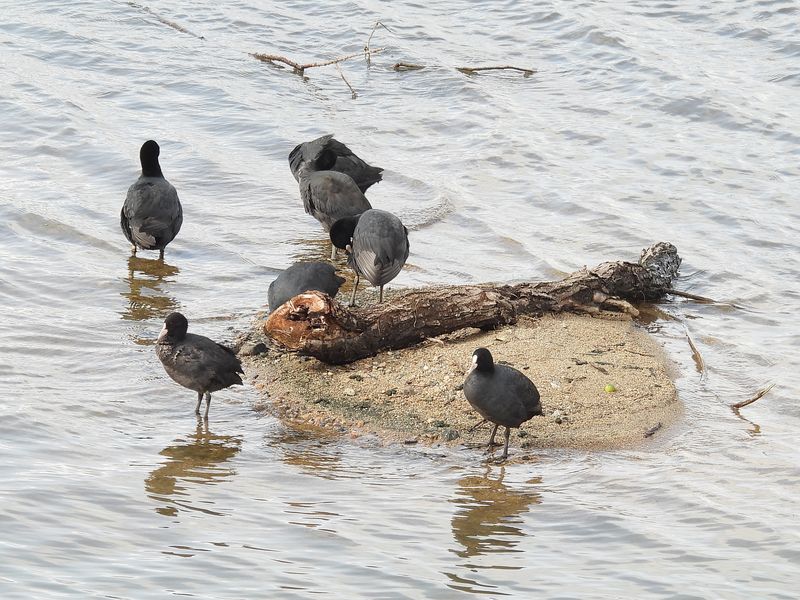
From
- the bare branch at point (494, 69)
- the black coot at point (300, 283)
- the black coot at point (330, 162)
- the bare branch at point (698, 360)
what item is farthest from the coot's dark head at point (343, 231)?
the bare branch at point (494, 69)

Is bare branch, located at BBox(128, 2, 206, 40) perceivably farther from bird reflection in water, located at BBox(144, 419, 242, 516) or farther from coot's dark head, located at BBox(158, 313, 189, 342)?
bird reflection in water, located at BBox(144, 419, 242, 516)

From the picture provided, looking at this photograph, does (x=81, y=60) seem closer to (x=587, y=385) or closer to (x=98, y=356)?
(x=98, y=356)

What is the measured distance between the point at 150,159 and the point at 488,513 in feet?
21.1

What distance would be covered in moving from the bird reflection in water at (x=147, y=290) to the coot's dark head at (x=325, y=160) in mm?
1883

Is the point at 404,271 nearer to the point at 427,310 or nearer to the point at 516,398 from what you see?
the point at 427,310

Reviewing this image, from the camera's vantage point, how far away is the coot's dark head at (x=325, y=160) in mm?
11633

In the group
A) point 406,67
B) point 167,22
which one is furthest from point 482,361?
point 167,22

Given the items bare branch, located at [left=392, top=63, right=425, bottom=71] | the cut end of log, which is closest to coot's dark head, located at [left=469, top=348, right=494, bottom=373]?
the cut end of log

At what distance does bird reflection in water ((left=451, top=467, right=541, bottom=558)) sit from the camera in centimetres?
567

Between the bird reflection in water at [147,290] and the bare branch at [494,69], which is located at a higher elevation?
the bare branch at [494,69]

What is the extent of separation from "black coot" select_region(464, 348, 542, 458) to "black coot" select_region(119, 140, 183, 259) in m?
4.82

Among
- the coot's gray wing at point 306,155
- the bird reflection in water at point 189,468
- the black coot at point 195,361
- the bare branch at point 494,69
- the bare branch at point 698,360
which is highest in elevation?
the bare branch at point 494,69

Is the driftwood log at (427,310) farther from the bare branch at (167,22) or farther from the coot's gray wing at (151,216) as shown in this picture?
the bare branch at (167,22)

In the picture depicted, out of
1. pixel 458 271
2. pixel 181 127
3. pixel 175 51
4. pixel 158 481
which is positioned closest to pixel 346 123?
pixel 181 127
